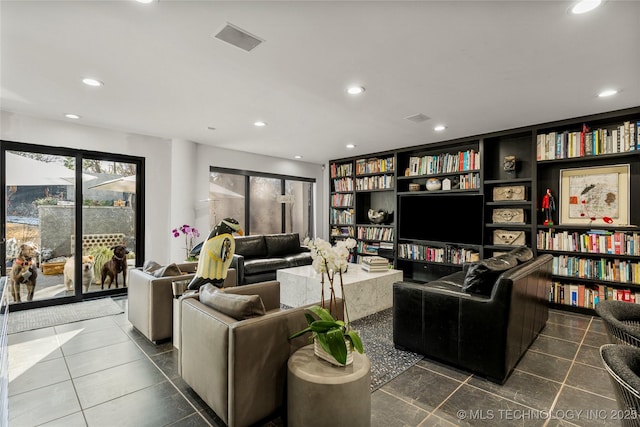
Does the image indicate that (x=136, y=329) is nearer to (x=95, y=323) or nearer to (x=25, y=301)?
(x=95, y=323)

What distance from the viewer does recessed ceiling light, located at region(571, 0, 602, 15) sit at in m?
1.76

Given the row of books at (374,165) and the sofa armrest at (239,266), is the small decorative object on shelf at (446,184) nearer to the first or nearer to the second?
the row of books at (374,165)

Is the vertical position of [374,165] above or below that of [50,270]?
above

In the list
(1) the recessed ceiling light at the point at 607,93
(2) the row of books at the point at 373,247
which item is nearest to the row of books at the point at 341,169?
(2) the row of books at the point at 373,247

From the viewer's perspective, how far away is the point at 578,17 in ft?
6.23

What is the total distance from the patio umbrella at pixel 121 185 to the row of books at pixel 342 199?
385 cm

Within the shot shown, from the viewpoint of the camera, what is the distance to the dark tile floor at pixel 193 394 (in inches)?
72.9

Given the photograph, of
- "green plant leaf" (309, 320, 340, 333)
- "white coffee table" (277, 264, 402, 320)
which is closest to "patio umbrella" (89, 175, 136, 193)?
"white coffee table" (277, 264, 402, 320)

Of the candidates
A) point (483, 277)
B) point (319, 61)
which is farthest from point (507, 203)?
point (319, 61)

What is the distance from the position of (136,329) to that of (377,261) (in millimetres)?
2835

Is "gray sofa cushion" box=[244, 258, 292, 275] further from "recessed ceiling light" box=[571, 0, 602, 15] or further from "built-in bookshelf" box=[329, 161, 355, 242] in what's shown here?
"recessed ceiling light" box=[571, 0, 602, 15]

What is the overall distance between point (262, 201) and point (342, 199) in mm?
1733

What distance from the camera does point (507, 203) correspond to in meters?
4.49

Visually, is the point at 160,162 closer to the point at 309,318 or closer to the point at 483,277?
the point at 309,318
